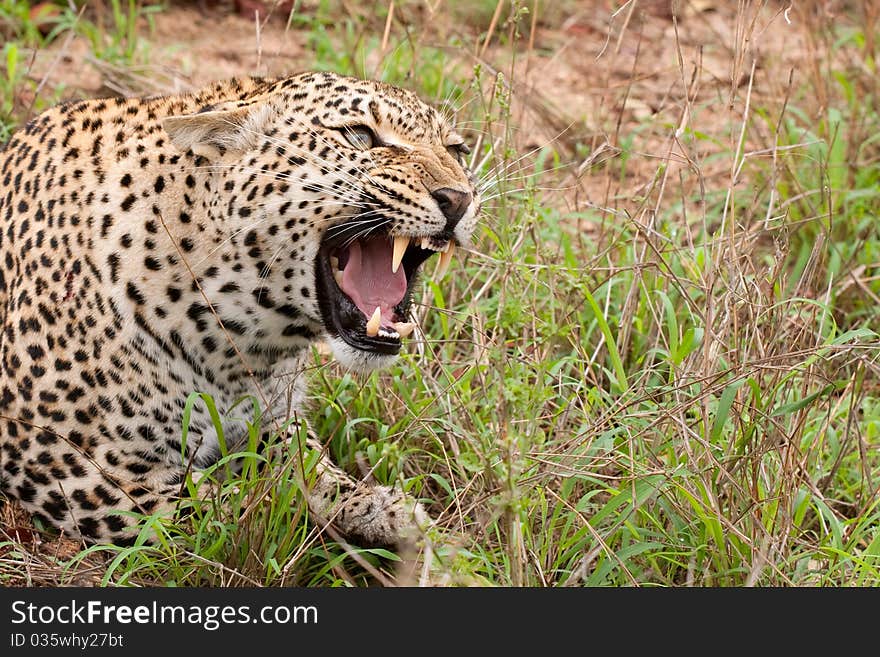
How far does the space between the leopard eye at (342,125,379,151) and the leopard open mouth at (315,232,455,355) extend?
33cm

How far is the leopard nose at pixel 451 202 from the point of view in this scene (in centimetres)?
472

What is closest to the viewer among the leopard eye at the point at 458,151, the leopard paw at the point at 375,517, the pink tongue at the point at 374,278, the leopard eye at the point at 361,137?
the leopard eye at the point at 361,137

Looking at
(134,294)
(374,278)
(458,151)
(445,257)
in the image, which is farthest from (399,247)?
(134,294)

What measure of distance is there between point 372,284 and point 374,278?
0.08 feet

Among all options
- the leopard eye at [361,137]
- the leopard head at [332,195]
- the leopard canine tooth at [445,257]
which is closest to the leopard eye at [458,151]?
the leopard head at [332,195]

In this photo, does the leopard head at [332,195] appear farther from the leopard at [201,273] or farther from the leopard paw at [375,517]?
the leopard paw at [375,517]

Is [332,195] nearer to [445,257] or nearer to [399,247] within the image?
[399,247]

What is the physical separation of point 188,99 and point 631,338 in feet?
7.71

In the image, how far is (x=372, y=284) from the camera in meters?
5.02

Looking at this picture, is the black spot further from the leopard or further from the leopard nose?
the leopard nose

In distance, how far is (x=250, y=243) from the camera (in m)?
4.77

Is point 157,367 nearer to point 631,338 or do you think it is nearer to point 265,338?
point 265,338

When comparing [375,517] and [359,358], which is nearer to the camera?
[359,358]

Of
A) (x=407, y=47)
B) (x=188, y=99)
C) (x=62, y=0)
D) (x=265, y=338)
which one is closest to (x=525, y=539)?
(x=265, y=338)
